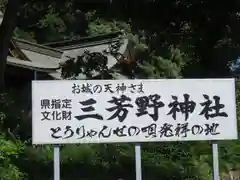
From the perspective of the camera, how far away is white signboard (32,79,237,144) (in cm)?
622

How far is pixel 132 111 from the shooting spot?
6352 millimetres

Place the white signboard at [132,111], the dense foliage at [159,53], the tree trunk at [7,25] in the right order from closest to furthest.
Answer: the white signboard at [132,111] → the tree trunk at [7,25] → the dense foliage at [159,53]

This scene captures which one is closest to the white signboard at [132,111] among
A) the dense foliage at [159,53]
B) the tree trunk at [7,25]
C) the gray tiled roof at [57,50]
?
the tree trunk at [7,25]

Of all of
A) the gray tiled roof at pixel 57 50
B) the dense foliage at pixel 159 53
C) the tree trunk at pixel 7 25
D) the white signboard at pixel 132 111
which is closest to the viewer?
the white signboard at pixel 132 111

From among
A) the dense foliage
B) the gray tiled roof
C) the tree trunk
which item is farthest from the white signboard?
the gray tiled roof

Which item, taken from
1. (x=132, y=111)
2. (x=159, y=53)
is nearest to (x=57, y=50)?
(x=159, y=53)

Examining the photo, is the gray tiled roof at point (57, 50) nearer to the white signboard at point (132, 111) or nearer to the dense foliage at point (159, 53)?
the dense foliage at point (159, 53)

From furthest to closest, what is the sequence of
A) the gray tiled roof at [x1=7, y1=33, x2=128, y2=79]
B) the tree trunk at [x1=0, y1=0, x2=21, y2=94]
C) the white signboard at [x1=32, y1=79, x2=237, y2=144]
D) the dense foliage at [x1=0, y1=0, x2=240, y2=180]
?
the gray tiled roof at [x1=7, y1=33, x2=128, y2=79], the dense foliage at [x1=0, y1=0, x2=240, y2=180], the tree trunk at [x1=0, y1=0, x2=21, y2=94], the white signboard at [x1=32, y1=79, x2=237, y2=144]

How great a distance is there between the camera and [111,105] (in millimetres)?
6301

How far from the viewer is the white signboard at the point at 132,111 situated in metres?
6.22

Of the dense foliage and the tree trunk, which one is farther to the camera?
the dense foliage

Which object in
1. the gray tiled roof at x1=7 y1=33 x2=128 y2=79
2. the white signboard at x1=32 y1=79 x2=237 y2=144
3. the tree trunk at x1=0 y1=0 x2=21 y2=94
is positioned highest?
the gray tiled roof at x1=7 y1=33 x2=128 y2=79

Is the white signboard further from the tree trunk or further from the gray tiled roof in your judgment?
the gray tiled roof

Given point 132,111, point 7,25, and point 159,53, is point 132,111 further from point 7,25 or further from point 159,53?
point 159,53
